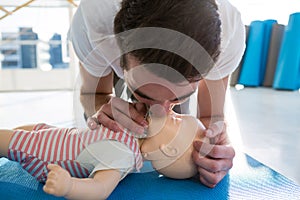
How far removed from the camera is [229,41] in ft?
2.76

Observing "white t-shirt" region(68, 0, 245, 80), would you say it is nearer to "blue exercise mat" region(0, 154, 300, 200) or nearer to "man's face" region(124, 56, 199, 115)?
"man's face" region(124, 56, 199, 115)

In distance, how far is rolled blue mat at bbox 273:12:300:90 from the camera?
332cm

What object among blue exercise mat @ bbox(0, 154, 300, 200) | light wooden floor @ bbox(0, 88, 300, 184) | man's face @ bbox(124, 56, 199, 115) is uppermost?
man's face @ bbox(124, 56, 199, 115)

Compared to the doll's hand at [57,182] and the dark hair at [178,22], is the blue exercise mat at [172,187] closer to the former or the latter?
the doll's hand at [57,182]

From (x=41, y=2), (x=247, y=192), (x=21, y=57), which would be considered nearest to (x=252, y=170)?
(x=247, y=192)

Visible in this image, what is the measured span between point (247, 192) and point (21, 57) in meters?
3.02

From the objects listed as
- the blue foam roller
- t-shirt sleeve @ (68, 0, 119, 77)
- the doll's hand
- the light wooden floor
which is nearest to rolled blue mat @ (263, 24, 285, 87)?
the blue foam roller

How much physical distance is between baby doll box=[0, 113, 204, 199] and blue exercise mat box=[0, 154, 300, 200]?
0.04 metres

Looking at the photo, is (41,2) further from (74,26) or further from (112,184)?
(112,184)

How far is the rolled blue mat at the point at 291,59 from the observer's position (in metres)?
3.32

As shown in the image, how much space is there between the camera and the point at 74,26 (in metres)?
0.96

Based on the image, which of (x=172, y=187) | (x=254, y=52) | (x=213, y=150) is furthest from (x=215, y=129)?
(x=254, y=52)

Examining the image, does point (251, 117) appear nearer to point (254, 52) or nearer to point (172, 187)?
point (172, 187)

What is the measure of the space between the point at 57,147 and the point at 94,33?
303 millimetres
